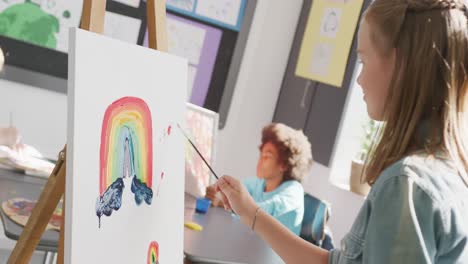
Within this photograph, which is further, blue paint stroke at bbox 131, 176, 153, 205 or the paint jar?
the paint jar

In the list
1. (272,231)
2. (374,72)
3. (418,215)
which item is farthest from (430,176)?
(272,231)

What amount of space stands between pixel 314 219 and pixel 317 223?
0.14ft

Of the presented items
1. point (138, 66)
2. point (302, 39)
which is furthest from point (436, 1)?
point (302, 39)

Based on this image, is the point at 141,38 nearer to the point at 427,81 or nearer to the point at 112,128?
the point at 112,128

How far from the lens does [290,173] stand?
3.25 meters

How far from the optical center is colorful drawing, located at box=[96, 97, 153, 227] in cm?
151

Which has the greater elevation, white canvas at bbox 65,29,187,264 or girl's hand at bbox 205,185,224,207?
white canvas at bbox 65,29,187,264

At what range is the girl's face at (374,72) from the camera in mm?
1288

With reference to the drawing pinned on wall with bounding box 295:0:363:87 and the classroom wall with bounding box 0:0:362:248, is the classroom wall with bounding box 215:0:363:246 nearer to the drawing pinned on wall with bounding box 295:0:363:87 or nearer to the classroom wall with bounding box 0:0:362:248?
the classroom wall with bounding box 0:0:362:248

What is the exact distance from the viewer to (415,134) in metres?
1.26

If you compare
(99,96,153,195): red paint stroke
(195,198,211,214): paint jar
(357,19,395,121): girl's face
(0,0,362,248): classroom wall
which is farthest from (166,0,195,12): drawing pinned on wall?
(357,19,395,121): girl's face

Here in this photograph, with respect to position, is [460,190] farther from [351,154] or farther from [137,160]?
[351,154]

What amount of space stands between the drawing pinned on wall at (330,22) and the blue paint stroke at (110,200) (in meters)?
2.85

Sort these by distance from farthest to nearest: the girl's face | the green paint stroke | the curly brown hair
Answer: the green paint stroke, the curly brown hair, the girl's face
